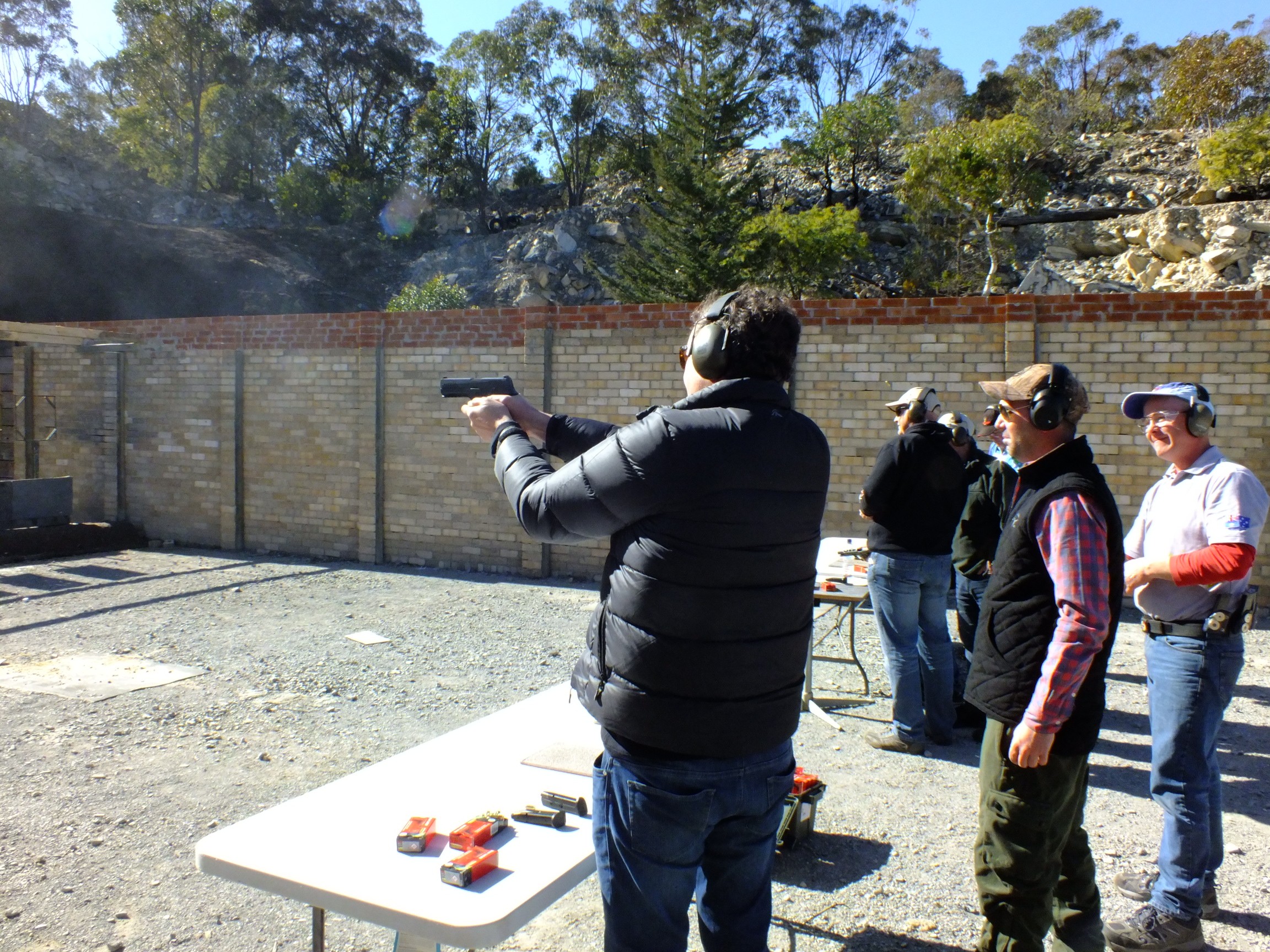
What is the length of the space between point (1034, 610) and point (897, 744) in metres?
2.59

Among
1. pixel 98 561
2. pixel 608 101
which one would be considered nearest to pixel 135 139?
pixel 608 101

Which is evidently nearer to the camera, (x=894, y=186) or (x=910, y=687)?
(x=910, y=687)

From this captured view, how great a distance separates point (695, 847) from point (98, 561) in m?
10.9

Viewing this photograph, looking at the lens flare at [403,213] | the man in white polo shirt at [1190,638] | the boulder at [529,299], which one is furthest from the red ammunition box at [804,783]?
the lens flare at [403,213]

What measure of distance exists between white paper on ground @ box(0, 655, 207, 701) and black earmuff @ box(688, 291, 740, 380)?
5.26 m

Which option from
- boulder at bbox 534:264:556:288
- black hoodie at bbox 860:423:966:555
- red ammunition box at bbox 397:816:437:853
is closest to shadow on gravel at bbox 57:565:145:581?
black hoodie at bbox 860:423:966:555

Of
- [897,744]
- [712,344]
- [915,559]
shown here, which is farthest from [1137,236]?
[712,344]

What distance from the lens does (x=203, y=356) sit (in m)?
11.2

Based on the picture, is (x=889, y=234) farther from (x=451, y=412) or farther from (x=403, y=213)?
(x=451, y=412)

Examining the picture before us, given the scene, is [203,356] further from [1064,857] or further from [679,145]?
[679,145]

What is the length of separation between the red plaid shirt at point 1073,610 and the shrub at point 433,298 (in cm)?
2916

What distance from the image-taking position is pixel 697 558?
162 centimetres

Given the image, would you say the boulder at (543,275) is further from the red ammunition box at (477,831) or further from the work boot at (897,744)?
the red ammunition box at (477,831)

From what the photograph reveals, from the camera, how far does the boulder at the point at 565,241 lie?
3534cm
